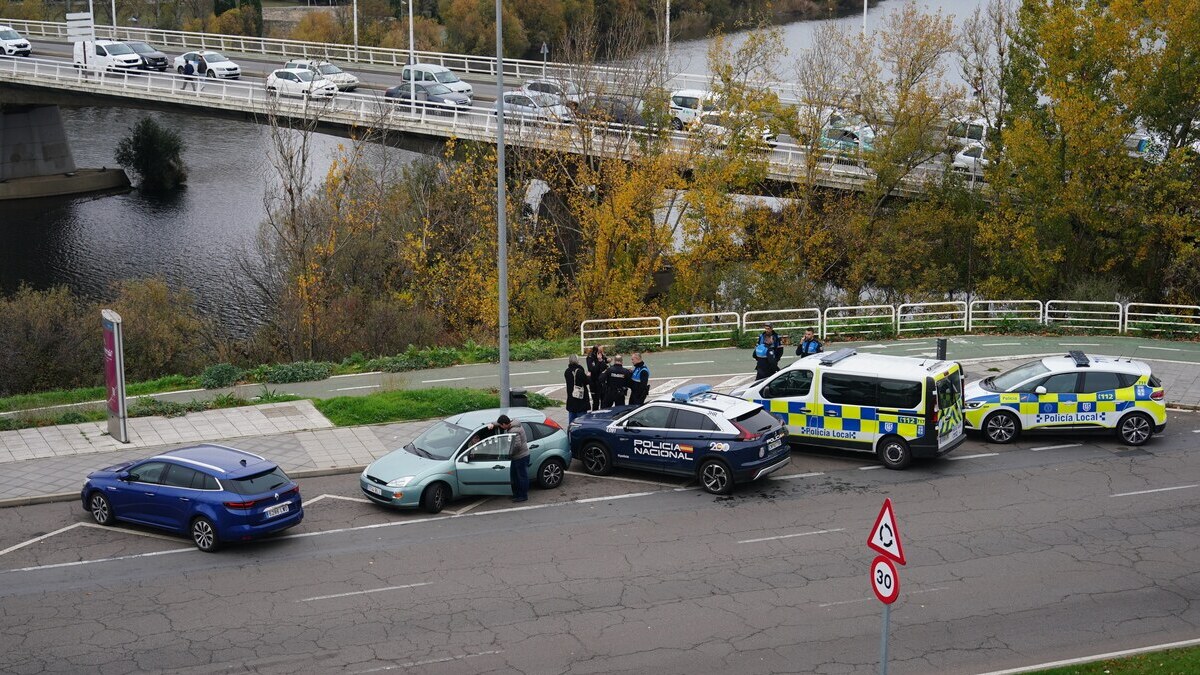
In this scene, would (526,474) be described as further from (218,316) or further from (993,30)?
(993,30)

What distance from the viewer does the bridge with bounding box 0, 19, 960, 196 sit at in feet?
142

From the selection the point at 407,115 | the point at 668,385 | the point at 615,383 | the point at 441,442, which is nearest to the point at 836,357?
the point at 615,383

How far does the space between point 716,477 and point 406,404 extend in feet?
22.9

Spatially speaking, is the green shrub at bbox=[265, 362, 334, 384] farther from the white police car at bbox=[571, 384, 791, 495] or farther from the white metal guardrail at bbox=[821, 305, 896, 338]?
the white metal guardrail at bbox=[821, 305, 896, 338]

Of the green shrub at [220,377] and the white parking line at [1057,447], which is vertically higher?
the green shrub at [220,377]

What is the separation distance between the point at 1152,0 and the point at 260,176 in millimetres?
45360

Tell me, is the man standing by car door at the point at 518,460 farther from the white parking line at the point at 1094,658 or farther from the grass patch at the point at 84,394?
the grass patch at the point at 84,394

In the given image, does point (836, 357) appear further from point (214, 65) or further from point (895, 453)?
point (214, 65)

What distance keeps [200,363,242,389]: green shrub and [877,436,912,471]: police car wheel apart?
13864mm

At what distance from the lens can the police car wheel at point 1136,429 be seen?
20.9 meters

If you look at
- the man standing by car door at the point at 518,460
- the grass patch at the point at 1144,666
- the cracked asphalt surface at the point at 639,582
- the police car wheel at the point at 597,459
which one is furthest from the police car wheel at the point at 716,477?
the grass patch at the point at 1144,666

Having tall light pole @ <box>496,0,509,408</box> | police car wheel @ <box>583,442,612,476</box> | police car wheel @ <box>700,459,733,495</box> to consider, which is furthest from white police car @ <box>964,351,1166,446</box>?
tall light pole @ <box>496,0,509,408</box>

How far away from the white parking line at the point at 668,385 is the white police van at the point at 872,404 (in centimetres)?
431

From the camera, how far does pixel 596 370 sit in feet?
72.6
